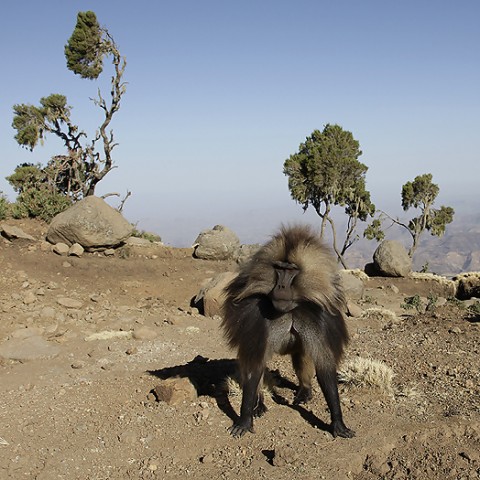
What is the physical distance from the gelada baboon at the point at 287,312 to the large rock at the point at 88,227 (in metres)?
9.20

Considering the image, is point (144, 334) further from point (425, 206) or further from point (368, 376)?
point (425, 206)

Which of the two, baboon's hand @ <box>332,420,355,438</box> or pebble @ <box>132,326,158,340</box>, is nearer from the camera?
baboon's hand @ <box>332,420,355,438</box>

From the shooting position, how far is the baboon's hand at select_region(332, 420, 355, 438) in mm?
4777

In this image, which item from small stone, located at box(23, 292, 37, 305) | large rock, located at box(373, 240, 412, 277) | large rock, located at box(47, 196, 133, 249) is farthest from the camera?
large rock, located at box(373, 240, 412, 277)

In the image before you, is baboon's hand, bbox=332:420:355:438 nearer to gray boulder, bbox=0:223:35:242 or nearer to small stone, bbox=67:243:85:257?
small stone, bbox=67:243:85:257

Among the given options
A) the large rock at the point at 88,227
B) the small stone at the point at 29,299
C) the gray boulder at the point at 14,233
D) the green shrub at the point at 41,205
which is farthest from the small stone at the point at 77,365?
the green shrub at the point at 41,205

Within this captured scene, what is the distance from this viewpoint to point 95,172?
65.5 feet

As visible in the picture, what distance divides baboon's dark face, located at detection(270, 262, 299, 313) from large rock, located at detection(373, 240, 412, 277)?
14.1 meters

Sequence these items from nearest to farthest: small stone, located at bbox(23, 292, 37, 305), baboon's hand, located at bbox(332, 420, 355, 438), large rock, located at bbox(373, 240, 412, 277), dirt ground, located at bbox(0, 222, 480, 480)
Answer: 1. dirt ground, located at bbox(0, 222, 480, 480)
2. baboon's hand, located at bbox(332, 420, 355, 438)
3. small stone, located at bbox(23, 292, 37, 305)
4. large rock, located at bbox(373, 240, 412, 277)

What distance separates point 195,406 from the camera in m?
5.56

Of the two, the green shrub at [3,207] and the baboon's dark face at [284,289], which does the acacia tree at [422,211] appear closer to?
the green shrub at [3,207]

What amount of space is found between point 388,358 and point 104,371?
4.07m

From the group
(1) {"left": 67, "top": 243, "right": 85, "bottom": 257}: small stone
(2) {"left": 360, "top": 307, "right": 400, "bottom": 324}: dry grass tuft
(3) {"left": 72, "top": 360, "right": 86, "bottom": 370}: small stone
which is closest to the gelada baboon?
(3) {"left": 72, "top": 360, "right": 86, "bottom": 370}: small stone

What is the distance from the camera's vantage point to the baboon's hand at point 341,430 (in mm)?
4777
